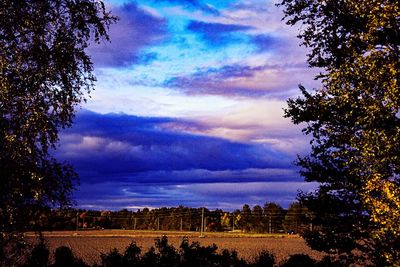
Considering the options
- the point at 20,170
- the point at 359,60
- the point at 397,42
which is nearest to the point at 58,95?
the point at 20,170

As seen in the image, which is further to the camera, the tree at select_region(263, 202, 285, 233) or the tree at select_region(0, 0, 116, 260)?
the tree at select_region(263, 202, 285, 233)

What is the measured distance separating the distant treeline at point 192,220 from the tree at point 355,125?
3048cm

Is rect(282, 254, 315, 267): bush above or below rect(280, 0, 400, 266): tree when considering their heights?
below

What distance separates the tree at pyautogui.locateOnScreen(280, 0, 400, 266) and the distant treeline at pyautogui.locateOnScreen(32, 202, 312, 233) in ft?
100

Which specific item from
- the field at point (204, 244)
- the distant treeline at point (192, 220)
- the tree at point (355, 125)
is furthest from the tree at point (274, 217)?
the tree at point (355, 125)

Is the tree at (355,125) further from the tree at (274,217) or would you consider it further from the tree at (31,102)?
the tree at (274,217)

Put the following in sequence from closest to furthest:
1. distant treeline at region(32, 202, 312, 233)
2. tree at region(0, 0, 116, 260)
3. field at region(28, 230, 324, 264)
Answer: tree at region(0, 0, 116, 260), field at region(28, 230, 324, 264), distant treeline at region(32, 202, 312, 233)

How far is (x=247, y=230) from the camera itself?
2031 inches

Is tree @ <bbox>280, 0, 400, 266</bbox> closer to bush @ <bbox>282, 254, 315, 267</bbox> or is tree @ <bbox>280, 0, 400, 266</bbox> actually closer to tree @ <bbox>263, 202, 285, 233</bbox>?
bush @ <bbox>282, 254, 315, 267</bbox>

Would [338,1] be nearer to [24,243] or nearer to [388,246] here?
[388,246]

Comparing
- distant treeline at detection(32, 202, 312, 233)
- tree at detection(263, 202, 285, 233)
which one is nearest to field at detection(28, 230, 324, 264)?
distant treeline at detection(32, 202, 312, 233)

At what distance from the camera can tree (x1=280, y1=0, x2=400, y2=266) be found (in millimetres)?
13516

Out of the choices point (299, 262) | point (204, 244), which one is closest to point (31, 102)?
point (299, 262)

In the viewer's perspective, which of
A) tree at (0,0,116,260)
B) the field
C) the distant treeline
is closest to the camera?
tree at (0,0,116,260)
